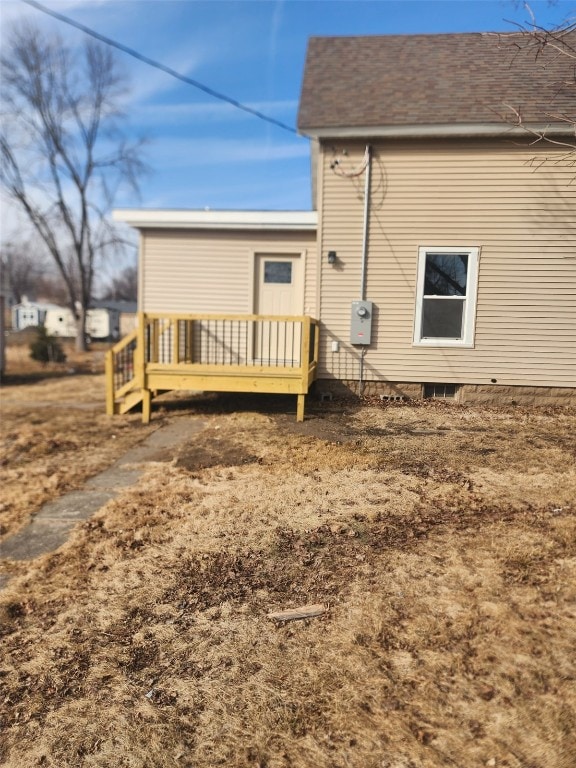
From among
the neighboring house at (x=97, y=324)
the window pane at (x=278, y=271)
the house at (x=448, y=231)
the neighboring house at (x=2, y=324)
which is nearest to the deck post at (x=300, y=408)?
the house at (x=448, y=231)

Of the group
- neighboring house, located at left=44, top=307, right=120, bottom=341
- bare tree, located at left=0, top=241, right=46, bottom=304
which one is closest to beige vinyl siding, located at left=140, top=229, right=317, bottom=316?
neighboring house, located at left=44, top=307, right=120, bottom=341

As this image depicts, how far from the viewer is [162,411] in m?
8.49

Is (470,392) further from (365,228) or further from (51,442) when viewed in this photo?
(51,442)

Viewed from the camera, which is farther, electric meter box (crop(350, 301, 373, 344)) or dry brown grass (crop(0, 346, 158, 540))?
electric meter box (crop(350, 301, 373, 344))

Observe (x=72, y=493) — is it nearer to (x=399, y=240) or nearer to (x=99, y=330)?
(x=399, y=240)

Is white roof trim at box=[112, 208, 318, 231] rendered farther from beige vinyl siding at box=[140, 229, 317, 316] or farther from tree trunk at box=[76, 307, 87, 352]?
tree trunk at box=[76, 307, 87, 352]

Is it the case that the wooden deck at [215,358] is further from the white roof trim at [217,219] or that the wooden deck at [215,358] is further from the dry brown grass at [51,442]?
the white roof trim at [217,219]

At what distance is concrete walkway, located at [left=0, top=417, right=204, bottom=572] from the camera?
403 cm

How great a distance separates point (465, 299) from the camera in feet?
25.4

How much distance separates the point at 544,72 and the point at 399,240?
344cm

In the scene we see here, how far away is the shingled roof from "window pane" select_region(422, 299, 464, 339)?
2410 mm

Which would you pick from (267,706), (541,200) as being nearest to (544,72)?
(541,200)

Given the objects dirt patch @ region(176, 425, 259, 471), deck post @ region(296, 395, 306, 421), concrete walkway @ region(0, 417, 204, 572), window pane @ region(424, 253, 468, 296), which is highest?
window pane @ region(424, 253, 468, 296)

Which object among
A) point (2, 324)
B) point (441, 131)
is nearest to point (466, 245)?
point (441, 131)
